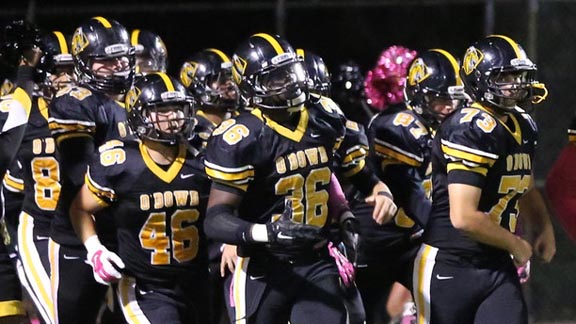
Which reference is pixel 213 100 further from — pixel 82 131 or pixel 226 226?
pixel 226 226

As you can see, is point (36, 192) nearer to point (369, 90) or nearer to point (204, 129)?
point (204, 129)

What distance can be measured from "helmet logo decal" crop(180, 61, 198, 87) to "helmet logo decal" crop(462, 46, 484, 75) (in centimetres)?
246

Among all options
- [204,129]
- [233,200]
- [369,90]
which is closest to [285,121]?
[233,200]

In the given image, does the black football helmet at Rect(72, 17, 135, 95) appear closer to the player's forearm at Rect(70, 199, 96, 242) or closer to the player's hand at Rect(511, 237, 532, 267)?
the player's forearm at Rect(70, 199, 96, 242)

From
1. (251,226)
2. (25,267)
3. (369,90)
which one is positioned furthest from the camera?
(369,90)

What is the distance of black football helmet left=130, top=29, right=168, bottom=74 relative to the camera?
9070 millimetres

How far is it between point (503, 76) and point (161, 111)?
1.52m

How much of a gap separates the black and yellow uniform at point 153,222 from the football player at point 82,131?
46cm

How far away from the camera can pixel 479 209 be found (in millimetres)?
6691

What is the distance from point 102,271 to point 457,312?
Answer: 1.53 metres

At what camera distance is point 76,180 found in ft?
24.8

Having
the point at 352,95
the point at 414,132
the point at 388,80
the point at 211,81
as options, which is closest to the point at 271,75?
the point at 414,132

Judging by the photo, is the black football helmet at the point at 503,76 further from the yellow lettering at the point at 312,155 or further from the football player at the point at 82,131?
the football player at the point at 82,131

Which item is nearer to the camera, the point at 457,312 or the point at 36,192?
the point at 457,312
